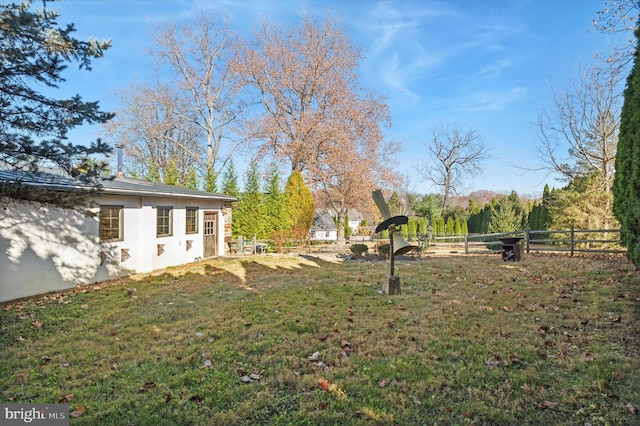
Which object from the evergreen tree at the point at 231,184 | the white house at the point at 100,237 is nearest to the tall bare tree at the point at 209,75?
the evergreen tree at the point at 231,184

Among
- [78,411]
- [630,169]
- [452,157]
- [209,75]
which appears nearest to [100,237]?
[78,411]

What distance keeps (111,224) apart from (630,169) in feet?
43.3

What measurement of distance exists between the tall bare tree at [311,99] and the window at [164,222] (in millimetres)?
10436

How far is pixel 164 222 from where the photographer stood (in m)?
11.9

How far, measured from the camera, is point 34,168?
3756mm

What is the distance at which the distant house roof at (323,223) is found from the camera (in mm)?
35750

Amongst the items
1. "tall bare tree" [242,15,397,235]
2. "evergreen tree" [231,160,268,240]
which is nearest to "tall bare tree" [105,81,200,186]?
"evergreen tree" [231,160,268,240]

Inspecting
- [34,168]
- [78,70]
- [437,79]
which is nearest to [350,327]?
[34,168]

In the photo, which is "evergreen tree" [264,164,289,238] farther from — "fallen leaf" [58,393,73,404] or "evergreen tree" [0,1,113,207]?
"fallen leaf" [58,393,73,404]

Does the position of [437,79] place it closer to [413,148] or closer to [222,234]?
[222,234]

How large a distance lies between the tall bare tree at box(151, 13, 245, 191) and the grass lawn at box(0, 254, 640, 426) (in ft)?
54.6

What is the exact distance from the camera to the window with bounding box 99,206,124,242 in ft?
30.6

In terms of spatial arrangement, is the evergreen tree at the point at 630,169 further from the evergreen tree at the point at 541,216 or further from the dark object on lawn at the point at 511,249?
the evergreen tree at the point at 541,216

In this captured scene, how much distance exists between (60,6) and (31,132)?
56.5 inches
